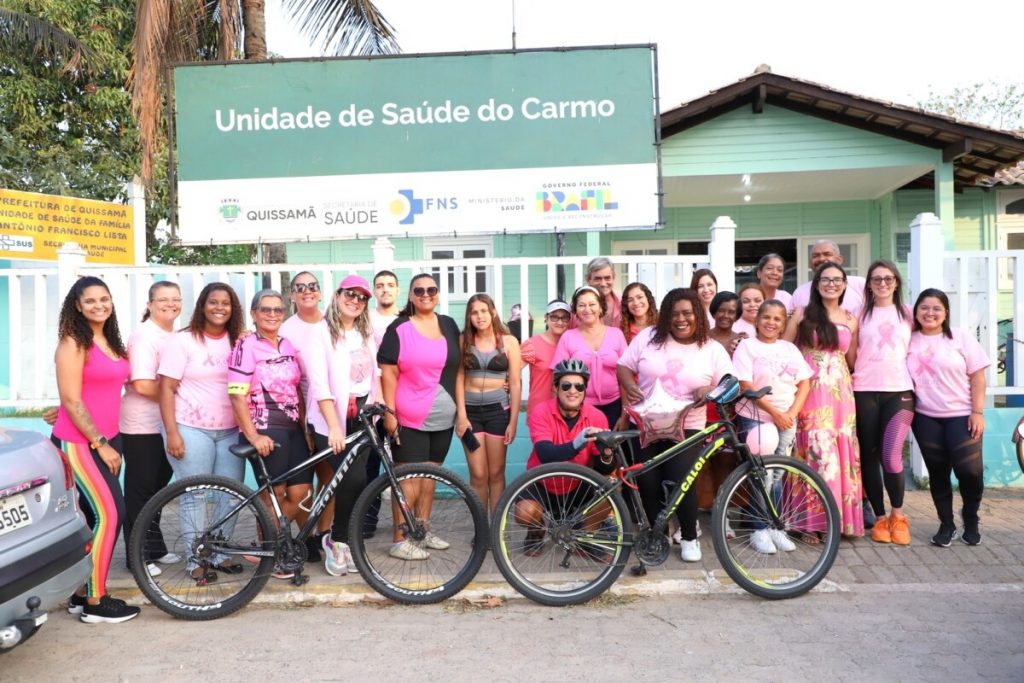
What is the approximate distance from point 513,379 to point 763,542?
176 centimetres

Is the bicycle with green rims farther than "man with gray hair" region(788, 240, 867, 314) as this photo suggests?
No

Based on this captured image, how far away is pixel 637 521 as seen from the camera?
14.6ft

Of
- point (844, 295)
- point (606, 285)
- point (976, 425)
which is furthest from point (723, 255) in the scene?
point (976, 425)

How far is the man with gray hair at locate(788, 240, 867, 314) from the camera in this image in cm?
559

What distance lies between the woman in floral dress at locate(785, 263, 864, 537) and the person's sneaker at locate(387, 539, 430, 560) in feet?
8.20

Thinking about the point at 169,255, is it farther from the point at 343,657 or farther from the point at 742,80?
the point at 343,657

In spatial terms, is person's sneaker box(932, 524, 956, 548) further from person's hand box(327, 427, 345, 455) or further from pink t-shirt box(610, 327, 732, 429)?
person's hand box(327, 427, 345, 455)

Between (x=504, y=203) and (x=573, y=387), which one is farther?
(x=504, y=203)

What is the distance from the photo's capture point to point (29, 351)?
7469 millimetres

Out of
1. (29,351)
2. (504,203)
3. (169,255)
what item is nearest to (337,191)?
(504,203)

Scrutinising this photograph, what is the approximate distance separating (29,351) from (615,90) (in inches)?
231

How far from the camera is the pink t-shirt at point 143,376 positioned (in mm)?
4492

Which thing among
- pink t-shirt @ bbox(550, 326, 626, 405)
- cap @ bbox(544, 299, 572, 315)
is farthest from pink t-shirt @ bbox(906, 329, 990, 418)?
cap @ bbox(544, 299, 572, 315)

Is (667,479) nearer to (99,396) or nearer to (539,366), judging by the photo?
(539,366)
